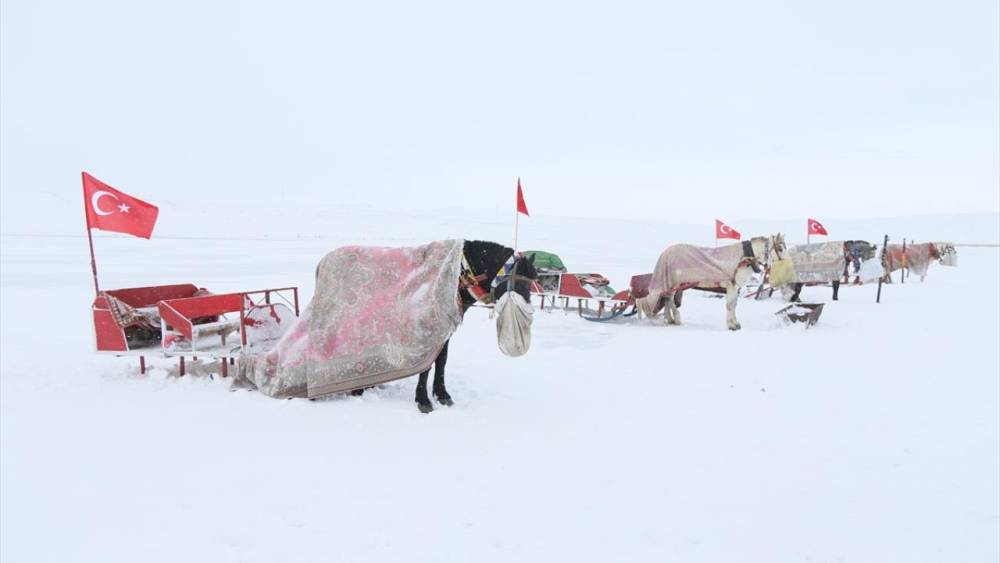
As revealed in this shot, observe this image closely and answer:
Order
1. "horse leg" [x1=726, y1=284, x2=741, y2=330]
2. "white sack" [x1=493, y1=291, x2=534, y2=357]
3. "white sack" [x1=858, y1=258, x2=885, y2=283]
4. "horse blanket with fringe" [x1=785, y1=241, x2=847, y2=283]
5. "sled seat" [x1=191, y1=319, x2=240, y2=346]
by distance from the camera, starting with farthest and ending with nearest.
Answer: "white sack" [x1=858, y1=258, x2=885, y2=283] → "horse blanket with fringe" [x1=785, y1=241, x2=847, y2=283] → "horse leg" [x1=726, y1=284, x2=741, y2=330] → "sled seat" [x1=191, y1=319, x2=240, y2=346] → "white sack" [x1=493, y1=291, x2=534, y2=357]

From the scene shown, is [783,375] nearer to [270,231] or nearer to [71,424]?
[71,424]

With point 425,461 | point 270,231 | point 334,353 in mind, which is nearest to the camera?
point 425,461

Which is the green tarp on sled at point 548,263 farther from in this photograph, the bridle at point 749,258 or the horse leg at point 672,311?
the bridle at point 749,258

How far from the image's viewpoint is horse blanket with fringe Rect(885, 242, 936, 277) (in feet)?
74.3

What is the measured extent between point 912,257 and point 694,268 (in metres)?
17.0

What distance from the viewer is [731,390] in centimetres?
720

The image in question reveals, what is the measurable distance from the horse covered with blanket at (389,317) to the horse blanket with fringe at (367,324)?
0.04 feet

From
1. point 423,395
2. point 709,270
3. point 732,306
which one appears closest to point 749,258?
point 709,270

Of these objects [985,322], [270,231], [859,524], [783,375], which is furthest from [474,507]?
[270,231]

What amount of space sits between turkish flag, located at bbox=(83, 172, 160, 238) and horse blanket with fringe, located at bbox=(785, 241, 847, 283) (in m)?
16.0

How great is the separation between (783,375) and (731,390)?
1248 mm

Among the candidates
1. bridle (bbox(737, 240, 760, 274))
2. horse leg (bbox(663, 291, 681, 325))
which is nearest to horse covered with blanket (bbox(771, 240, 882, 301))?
bridle (bbox(737, 240, 760, 274))

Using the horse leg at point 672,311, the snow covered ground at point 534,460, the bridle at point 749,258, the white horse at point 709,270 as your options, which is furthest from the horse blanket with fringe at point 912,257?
the horse leg at point 672,311

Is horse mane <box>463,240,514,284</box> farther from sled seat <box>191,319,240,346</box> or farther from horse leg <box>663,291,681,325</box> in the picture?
horse leg <box>663,291,681,325</box>
